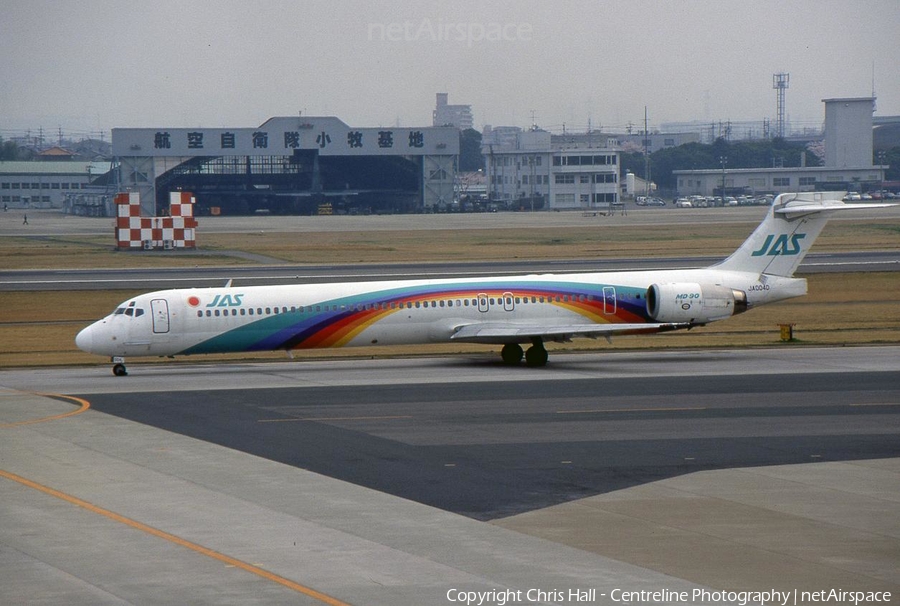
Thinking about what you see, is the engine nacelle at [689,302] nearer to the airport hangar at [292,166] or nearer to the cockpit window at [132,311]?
the cockpit window at [132,311]

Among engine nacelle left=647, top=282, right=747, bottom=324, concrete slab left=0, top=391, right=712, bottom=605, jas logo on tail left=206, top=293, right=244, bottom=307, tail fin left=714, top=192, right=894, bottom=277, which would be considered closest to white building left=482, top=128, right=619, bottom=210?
tail fin left=714, top=192, right=894, bottom=277

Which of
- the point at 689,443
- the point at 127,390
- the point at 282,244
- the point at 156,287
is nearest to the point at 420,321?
the point at 127,390

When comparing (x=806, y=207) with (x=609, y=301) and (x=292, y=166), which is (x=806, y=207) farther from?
(x=292, y=166)

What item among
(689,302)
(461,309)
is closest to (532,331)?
(461,309)

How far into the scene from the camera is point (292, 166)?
165500 millimetres

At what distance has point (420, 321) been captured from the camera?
3866 cm

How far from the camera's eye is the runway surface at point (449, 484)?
1521 centimetres

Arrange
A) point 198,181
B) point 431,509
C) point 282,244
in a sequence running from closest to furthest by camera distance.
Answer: point 431,509 → point 282,244 → point 198,181

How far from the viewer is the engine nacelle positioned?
39.3m

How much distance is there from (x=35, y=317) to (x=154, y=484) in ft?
119

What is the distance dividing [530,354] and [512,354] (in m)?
1.05

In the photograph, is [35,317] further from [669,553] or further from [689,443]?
[669,553]

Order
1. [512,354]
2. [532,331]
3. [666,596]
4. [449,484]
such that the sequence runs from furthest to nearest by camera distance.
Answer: [512,354], [532,331], [449,484], [666,596]

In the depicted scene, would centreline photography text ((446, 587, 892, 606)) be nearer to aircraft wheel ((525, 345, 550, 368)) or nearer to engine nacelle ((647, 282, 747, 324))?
aircraft wheel ((525, 345, 550, 368))
